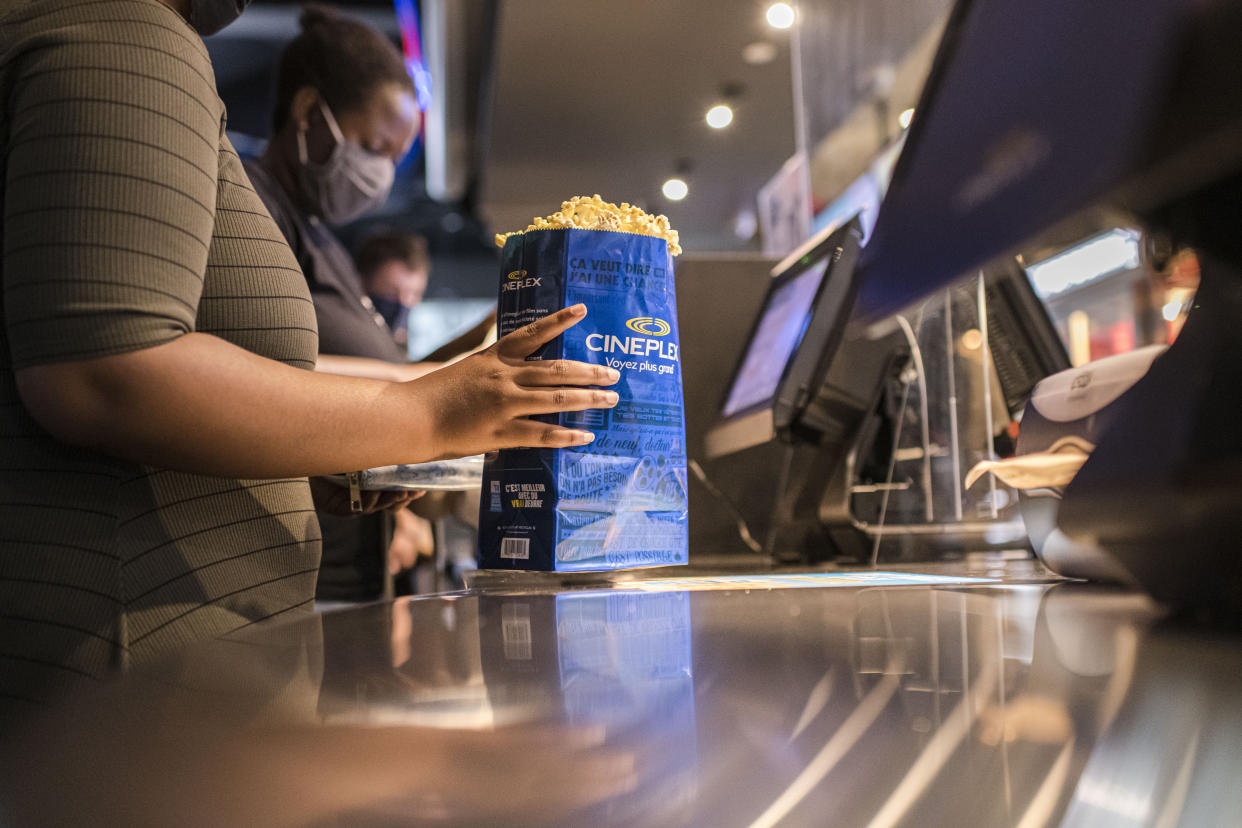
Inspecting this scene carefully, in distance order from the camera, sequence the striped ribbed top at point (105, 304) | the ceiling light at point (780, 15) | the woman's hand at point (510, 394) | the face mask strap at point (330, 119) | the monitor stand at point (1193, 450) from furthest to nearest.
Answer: the ceiling light at point (780, 15) < the face mask strap at point (330, 119) < the woman's hand at point (510, 394) < the striped ribbed top at point (105, 304) < the monitor stand at point (1193, 450)

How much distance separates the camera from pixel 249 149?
335 inches

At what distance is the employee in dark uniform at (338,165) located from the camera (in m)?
1.75

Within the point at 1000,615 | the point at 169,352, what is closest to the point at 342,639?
the point at 169,352

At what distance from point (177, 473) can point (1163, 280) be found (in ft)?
2.16

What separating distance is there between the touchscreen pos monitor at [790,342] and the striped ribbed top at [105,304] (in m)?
0.81

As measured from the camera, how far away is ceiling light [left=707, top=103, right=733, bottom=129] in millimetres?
5066

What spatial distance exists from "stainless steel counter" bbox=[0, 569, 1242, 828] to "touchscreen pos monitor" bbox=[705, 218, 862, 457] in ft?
2.76

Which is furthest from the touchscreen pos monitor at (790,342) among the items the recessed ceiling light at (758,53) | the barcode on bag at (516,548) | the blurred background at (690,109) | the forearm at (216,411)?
the recessed ceiling light at (758,53)

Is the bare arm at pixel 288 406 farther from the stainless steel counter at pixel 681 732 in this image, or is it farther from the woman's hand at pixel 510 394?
the stainless steel counter at pixel 681 732

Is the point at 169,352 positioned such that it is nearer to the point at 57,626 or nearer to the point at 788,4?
the point at 57,626

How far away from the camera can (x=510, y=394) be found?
2.30ft

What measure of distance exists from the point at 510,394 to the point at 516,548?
5.4 inches

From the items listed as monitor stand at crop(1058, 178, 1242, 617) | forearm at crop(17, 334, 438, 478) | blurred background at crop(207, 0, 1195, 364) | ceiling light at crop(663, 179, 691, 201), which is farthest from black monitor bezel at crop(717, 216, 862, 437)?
ceiling light at crop(663, 179, 691, 201)

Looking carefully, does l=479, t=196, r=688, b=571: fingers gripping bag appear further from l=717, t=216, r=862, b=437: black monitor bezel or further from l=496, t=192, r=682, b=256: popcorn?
l=717, t=216, r=862, b=437: black monitor bezel
